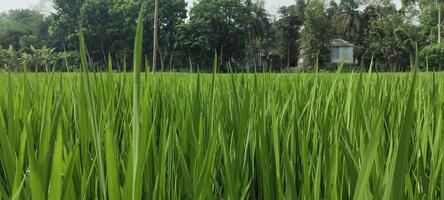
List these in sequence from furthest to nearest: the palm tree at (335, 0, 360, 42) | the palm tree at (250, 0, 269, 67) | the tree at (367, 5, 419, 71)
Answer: the palm tree at (250, 0, 269, 67) < the palm tree at (335, 0, 360, 42) < the tree at (367, 5, 419, 71)

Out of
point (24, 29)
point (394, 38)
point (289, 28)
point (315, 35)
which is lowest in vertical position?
point (394, 38)

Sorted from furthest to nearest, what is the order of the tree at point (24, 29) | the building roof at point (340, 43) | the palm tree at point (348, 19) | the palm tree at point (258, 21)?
the tree at point (24, 29) → the palm tree at point (258, 21) → the palm tree at point (348, 19) → the building roof at point (340, 43)

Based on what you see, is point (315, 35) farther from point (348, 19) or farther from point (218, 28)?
point (218, 28)

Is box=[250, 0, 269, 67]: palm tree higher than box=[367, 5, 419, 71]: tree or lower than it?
higher

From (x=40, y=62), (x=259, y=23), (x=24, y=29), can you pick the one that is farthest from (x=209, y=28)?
(x=40, y=62)

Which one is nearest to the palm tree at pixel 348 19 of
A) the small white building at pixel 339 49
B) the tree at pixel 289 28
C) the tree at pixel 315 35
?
the small white building at pixel 339 49

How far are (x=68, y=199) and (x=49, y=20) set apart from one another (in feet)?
150

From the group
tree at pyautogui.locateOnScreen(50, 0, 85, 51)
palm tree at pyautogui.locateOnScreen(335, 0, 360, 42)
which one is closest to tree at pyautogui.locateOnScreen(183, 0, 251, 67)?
palm tree at pyautogui.locateOnScreen(335, 0, 360, 42)

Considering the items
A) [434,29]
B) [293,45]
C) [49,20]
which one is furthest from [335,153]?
[49,20]

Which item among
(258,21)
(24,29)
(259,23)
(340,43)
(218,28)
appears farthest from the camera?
(24,29)

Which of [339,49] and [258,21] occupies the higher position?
[258,21]

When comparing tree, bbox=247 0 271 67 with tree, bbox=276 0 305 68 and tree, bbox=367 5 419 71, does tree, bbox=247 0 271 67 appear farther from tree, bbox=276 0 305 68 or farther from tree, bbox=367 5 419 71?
tree, bbox=367 5 419 71

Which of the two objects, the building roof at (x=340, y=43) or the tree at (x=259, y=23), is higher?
the tree at (x=259, y=23)

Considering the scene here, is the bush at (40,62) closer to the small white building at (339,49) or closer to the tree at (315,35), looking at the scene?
the tree at (315,35)
